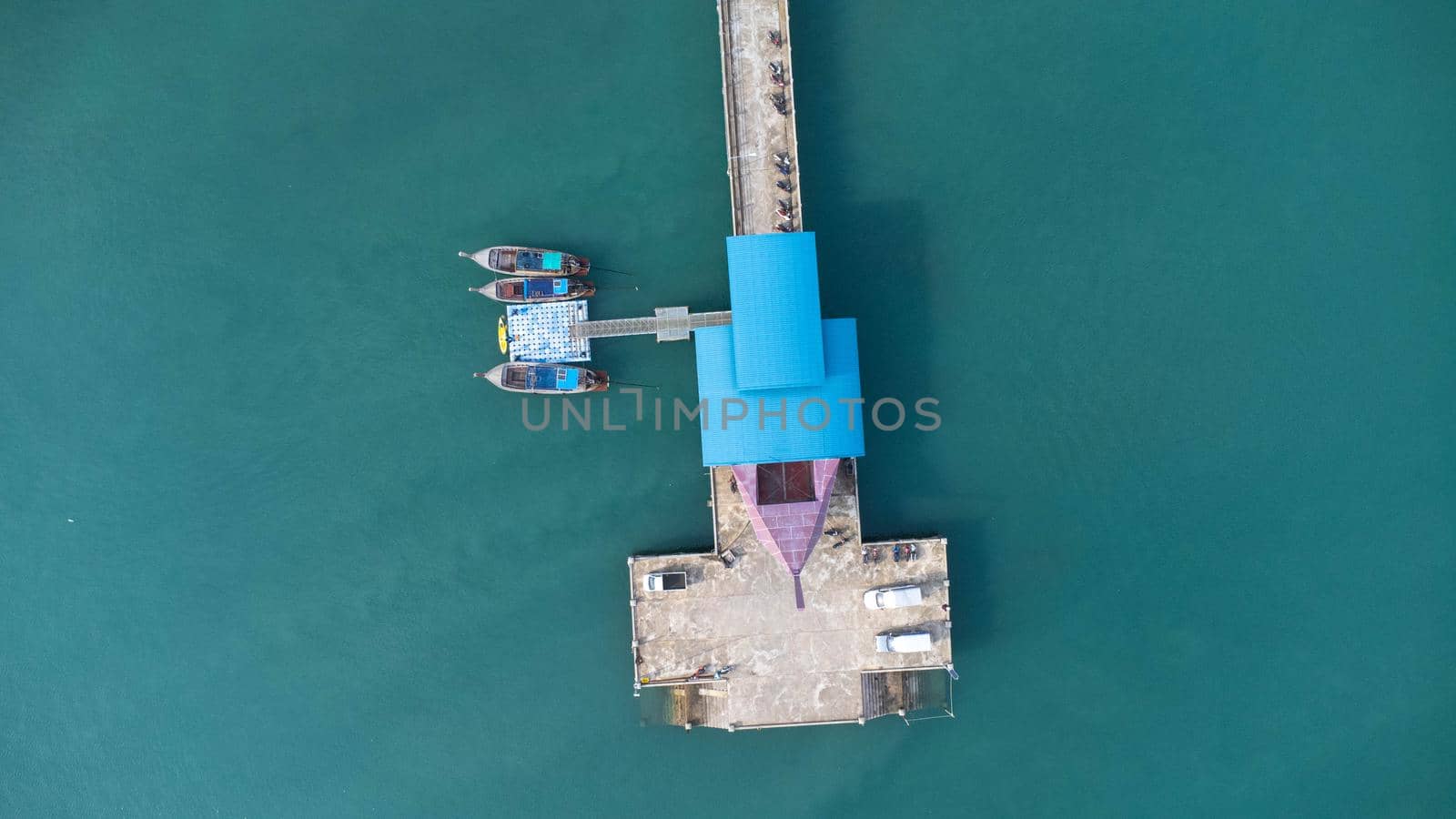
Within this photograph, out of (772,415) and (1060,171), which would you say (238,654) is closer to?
(772,415)

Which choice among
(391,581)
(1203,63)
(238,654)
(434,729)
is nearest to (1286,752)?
(1203,63)

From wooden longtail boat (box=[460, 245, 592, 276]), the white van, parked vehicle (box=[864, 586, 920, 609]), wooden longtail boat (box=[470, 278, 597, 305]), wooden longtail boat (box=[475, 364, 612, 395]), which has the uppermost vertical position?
wooden longtail boat (box=[460, 245, 592, 276])

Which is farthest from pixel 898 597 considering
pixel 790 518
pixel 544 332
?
pixel 544 332

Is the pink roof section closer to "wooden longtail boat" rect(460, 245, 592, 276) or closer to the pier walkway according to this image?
the pier walkway

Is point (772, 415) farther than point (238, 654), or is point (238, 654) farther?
point (238, 654)

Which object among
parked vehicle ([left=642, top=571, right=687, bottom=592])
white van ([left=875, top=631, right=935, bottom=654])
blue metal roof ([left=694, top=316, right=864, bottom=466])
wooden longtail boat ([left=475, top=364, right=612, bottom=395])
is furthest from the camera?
wooden longtail boat ([left=475, top=364, right=612, bottom=395])

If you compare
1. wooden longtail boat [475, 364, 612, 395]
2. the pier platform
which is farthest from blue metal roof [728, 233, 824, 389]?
wooden longtail boat [475, 364, 612, 395]

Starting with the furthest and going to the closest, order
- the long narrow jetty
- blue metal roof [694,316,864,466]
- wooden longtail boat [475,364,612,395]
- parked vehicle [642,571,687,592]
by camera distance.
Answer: wooden longtail boat [475,364,612,395] < the long narrow jetty < parked vehicle [642,571,687,592] < blue metal roof [694,316,864,466]

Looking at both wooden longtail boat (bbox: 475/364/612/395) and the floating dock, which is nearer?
wooden longtail boat (bbox: 475/364/612/395)
